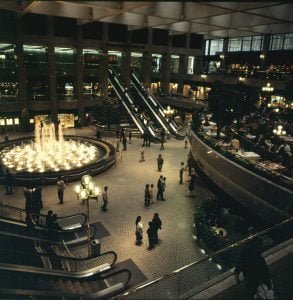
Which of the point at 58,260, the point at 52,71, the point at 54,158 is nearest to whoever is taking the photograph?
the point at 58,260

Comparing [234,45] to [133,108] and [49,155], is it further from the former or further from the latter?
[49,155]

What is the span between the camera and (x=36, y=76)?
33.0 m

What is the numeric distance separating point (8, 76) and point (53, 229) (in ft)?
85.2

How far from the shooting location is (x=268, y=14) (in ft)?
62.8

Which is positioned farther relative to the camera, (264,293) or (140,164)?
(140,164)

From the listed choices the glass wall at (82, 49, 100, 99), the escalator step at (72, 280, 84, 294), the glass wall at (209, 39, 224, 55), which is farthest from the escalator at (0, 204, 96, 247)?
the glass wall at (209, 39, 224, 55)

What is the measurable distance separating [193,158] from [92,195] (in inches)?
517

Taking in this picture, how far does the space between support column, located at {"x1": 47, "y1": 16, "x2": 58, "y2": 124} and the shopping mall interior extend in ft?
0.38

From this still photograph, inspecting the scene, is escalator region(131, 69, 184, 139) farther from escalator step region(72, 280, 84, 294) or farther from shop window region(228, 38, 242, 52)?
escalator step region(72, 280, 84, 294)

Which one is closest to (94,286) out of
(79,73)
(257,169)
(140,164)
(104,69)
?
(257,169)

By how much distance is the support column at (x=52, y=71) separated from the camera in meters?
31.8

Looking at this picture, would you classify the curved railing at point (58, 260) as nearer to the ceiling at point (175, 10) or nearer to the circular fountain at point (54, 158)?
the circular fountain at point (54, 158)

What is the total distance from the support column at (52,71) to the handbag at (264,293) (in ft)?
105

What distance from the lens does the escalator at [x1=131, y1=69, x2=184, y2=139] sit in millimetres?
33138
